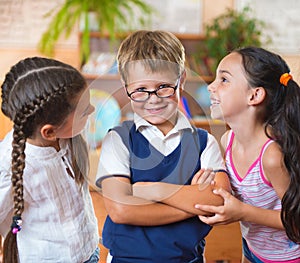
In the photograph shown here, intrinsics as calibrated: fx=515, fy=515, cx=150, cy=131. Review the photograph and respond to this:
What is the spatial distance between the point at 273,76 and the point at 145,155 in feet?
0.84

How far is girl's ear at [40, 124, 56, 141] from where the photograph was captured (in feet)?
2.46

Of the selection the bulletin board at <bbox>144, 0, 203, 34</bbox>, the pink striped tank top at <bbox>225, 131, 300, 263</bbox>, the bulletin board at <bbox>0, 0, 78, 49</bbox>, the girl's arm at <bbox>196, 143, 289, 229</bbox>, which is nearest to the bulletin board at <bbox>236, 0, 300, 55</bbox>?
the bulletin board at <bbox>144, 0, 203, 34</bbox>

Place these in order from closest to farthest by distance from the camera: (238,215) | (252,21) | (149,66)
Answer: (149,66)
(238,215)
(252,21)

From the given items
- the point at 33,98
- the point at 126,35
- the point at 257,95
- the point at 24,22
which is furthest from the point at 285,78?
the point at 24,22

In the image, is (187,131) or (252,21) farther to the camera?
(252,21)

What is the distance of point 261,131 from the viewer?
870 millimetres

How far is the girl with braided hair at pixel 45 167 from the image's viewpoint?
29.0 inches

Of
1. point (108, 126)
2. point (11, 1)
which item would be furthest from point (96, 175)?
point (11, 1)

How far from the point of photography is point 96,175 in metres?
0.75

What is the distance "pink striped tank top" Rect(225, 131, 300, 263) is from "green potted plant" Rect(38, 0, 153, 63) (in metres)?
2.17

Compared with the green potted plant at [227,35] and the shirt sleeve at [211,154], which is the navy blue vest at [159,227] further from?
the green potted plant at [227,35]

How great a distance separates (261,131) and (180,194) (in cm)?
20

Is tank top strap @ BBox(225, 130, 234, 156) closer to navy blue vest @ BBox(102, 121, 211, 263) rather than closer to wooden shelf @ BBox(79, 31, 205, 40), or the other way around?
navy blue vest @ BBox(102, 121, 211, 263)

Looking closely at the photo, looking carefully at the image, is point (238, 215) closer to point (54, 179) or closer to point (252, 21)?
point (54, 179)
